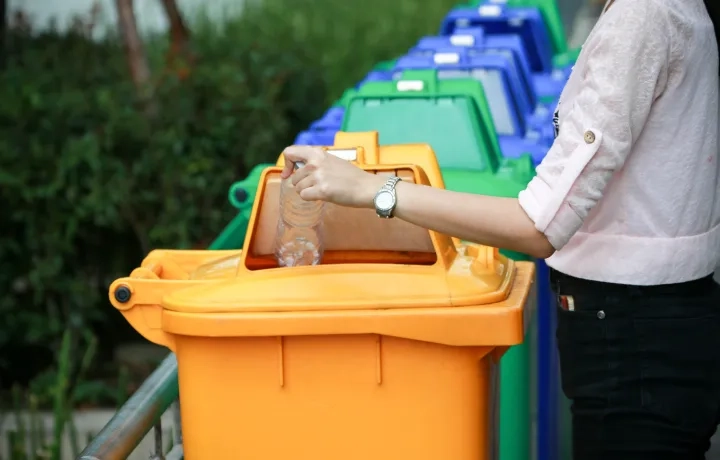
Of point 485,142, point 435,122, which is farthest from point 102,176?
point 485,142

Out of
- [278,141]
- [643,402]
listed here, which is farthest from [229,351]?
[278,141]

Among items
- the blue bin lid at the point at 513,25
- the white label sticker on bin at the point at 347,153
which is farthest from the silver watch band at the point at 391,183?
the blue bin lid at the point at 513,25

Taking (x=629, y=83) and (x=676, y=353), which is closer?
(x=629, y=83)

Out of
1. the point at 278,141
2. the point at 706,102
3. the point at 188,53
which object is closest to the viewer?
the point at 706,102

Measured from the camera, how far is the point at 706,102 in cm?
193

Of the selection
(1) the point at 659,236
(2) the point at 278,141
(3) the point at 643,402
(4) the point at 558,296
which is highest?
(1) the point at 659,236

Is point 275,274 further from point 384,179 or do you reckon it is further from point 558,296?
point 558,296

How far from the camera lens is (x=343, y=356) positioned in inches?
79.7

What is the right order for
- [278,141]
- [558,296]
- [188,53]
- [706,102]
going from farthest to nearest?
[188,53]
[278,141]
[558,296]
[706,102]

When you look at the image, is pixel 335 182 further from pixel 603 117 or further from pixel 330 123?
pixel 330 123

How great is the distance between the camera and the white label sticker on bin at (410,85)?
12.0ft

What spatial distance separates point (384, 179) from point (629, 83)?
0.42m

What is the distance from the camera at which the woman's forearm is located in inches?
73.0

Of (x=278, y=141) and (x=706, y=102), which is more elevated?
(x=706, y=102)
